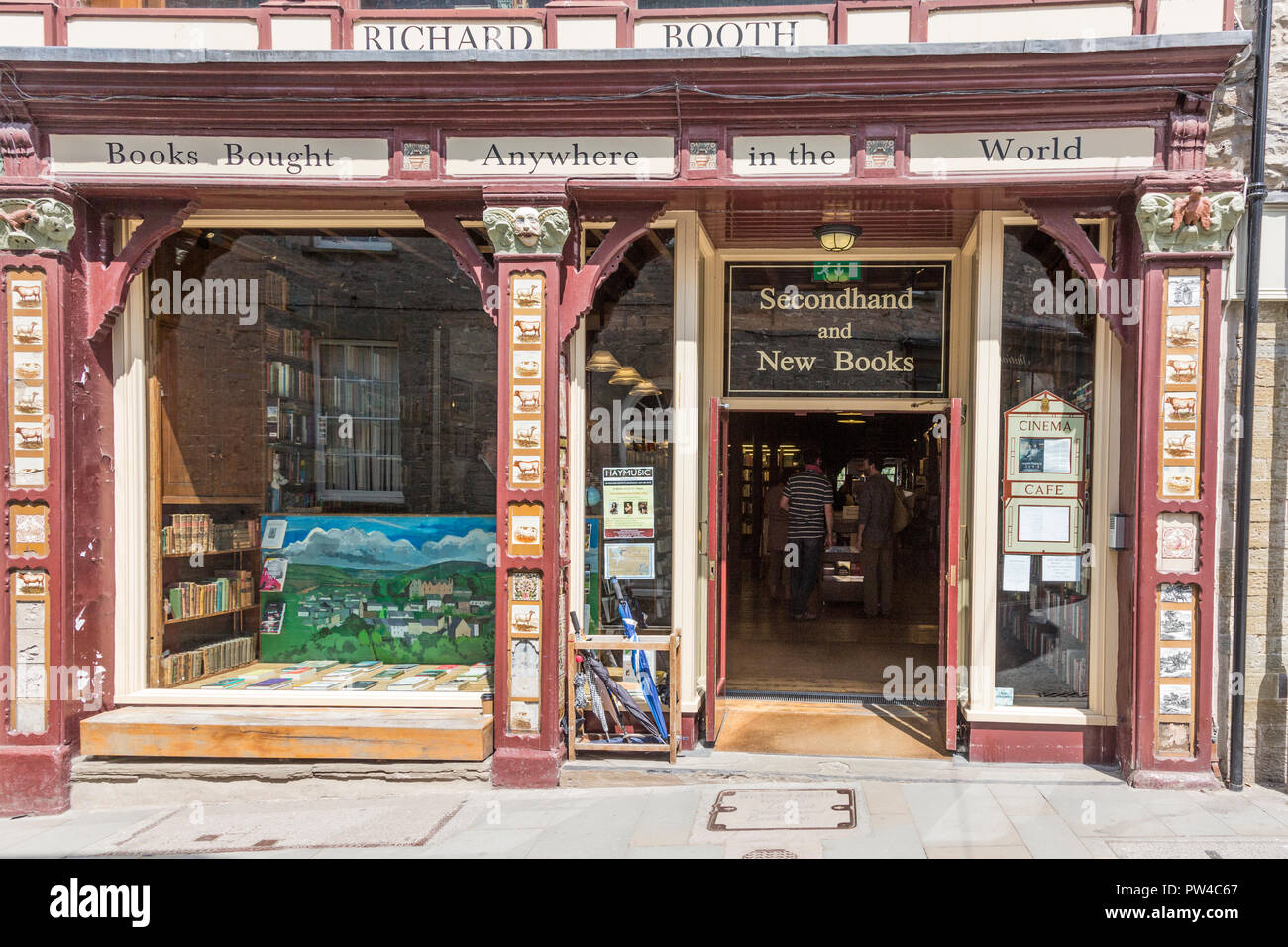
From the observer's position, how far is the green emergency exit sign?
680 centimetres

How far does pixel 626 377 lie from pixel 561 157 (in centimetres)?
155

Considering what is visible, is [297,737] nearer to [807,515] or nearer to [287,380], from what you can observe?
[287,380]

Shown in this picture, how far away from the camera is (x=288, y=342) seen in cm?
723

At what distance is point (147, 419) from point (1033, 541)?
20.8 feet

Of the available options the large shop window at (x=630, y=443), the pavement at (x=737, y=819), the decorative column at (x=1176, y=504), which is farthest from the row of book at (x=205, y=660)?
the decorative column at (x=1176, y=504)

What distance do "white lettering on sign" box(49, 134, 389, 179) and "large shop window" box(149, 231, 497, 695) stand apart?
2.86 feet

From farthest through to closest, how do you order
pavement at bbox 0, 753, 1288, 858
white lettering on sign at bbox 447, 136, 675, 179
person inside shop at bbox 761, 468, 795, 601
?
person inside shop at bbox 761, 468, 795, 601 < white lettering on sign at bbox 447, 136, 675, 179 < pavement at bbox 0, 753, 1288, 858

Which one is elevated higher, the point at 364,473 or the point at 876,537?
the point at 364,473

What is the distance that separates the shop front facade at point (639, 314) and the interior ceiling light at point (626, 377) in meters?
0.03

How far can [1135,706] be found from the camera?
542cm

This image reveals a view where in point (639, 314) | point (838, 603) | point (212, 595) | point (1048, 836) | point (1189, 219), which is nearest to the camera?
point (1048, 836)

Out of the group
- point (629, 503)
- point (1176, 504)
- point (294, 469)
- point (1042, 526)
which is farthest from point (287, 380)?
point (1176, 504)

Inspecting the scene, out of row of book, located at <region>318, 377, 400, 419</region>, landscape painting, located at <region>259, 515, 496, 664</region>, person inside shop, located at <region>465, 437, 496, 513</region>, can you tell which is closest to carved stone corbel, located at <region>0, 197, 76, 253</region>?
row of book, located at <region>318, 377, 400, 419</region>

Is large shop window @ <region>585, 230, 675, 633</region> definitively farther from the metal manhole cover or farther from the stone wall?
the stone wall
